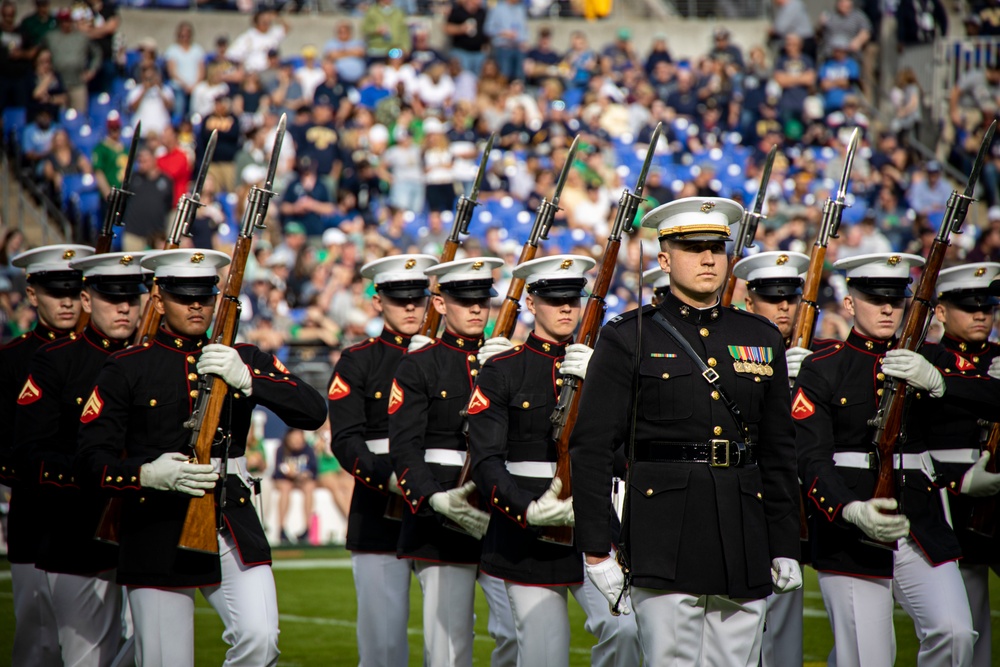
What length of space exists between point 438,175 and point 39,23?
19.8ft

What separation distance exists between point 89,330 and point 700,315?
3.39 metres

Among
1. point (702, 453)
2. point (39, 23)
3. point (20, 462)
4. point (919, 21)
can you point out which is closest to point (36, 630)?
point (20, 462)

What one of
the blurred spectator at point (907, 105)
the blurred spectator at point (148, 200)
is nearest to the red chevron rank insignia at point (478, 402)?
the blurred spectator at point (148, 200)

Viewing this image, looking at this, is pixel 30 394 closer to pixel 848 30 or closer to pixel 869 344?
pixel 869 344

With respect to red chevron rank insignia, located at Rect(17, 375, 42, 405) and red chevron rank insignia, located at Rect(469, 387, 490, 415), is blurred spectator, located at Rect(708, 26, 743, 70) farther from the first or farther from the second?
red chevron rank insignia, located at Rect(17, 375, 42, 405)

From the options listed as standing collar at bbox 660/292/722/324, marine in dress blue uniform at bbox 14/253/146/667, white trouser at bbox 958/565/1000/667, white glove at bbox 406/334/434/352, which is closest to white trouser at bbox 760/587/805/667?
white trouser at bbox 958/565/1000/667

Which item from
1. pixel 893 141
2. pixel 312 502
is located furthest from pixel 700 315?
pixel 893 141

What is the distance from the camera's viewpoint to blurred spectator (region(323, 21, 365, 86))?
750 inches

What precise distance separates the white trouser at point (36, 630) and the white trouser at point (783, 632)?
3.59 metres

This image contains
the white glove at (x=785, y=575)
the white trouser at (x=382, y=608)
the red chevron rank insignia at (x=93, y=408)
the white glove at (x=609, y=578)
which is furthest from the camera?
the white trouser at (x=382, y=608)

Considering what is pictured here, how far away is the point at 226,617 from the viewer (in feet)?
18.0

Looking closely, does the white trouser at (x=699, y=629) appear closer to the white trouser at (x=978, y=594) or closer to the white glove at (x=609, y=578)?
the white glove at (x=609, y=578)

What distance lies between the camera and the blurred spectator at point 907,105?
18609mm

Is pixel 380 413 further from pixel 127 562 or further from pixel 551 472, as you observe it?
pixel 127 562
